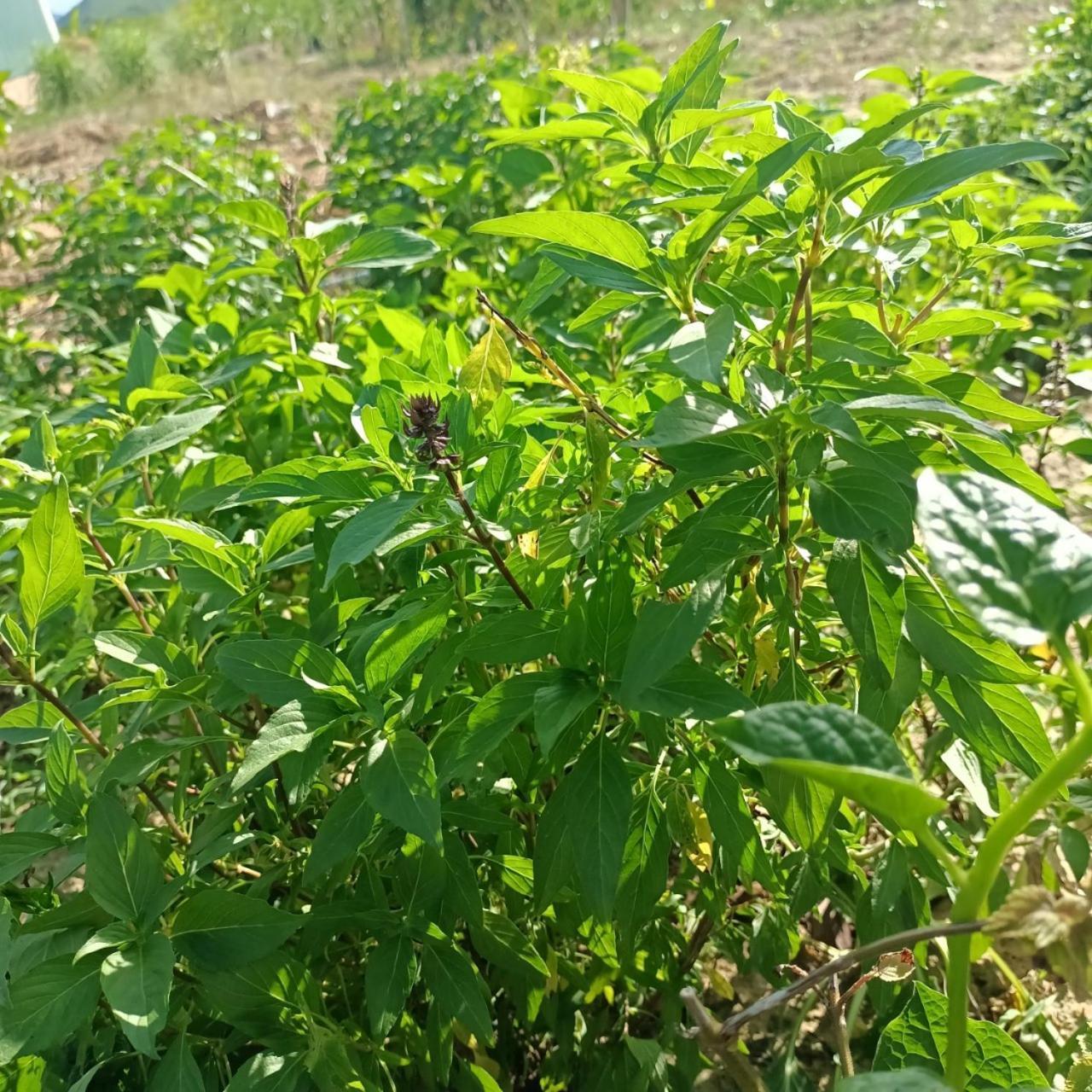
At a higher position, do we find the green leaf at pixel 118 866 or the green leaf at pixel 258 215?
the green leaf at pixel 258 215

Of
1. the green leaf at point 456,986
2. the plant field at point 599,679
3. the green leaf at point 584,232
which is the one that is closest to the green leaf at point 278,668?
the plant field at point 599,679

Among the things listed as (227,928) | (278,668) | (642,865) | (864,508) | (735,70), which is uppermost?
(864,508)

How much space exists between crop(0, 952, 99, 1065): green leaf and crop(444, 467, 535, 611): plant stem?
56 cm

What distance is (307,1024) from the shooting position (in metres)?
1.00

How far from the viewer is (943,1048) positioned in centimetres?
77

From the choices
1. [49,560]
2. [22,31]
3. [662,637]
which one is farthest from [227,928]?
[22,31]

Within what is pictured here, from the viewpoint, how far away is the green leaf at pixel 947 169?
79cm

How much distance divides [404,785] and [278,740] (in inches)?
5.3

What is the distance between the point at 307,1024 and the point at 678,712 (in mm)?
577

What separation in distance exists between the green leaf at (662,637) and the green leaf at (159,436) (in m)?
0.70

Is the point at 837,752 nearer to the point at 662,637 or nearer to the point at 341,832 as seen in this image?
the point at 662,637

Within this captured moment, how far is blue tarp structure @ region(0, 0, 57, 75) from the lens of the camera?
20.9 metres

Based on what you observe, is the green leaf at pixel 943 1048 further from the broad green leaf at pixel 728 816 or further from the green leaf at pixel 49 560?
the green leaf at pixel 49 560

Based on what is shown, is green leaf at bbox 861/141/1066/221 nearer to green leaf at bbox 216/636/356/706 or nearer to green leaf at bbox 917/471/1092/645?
green leaf at bbox 917/471/1092/645
